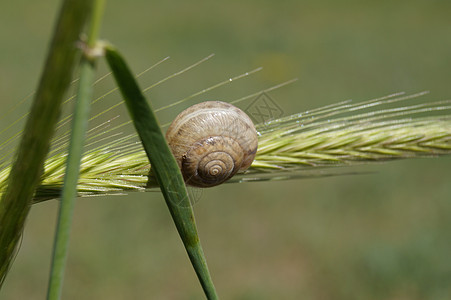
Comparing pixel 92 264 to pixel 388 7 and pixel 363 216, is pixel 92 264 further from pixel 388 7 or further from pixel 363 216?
pixel 388 7

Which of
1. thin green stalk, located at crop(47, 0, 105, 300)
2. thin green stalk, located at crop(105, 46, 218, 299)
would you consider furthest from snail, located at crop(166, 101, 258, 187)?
thin green stalk, located at crop(47, 0, 105, 300)

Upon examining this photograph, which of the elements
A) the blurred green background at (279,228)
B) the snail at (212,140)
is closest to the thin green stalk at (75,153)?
the snail at (212,140)

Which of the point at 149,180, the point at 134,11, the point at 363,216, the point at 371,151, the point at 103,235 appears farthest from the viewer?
the point at 134,11

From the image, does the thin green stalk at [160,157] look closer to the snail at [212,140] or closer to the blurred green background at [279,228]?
the snail at [212,140]

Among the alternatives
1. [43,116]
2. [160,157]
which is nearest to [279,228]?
[160,157]

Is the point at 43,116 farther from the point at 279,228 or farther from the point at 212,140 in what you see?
the point at 279,228

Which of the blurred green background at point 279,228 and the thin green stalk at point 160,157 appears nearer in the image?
the thin green stalk at point 160,157

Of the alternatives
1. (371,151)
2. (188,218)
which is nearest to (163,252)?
(371,151)

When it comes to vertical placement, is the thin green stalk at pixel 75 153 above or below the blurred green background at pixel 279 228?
above
